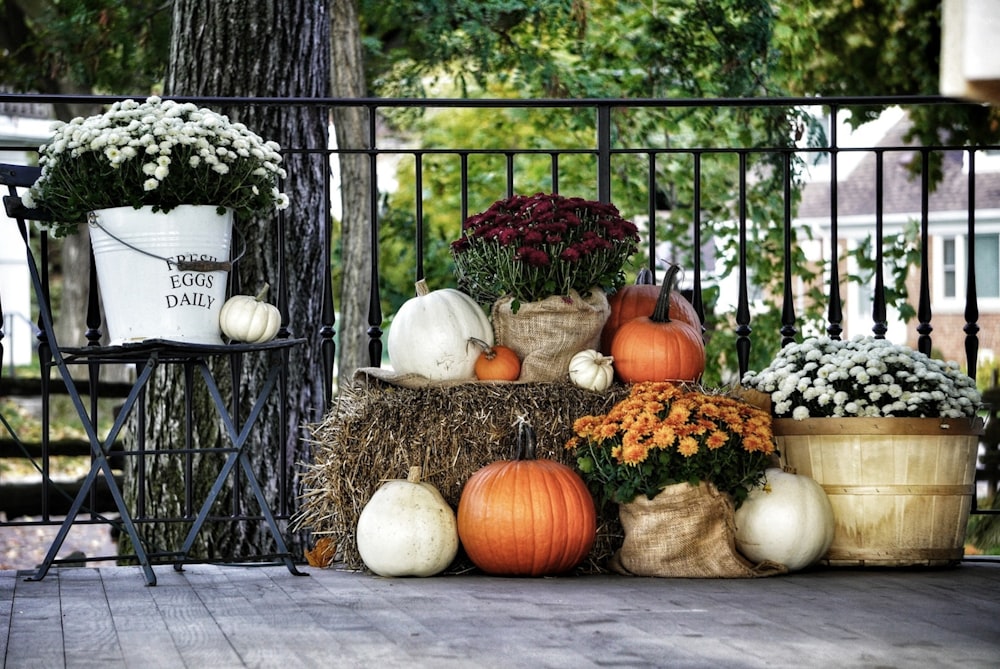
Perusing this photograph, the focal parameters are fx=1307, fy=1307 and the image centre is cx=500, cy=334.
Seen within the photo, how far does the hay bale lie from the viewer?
3.23 meters

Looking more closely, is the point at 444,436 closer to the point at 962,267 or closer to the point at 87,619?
the point at 87,619

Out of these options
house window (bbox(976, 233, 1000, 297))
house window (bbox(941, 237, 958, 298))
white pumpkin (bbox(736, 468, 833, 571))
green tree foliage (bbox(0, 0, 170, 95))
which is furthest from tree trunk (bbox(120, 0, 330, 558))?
house window (bbox(941, 237, 958, 298))

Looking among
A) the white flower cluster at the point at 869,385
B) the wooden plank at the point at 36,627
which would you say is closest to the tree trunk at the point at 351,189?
the white flower cluster at the point at 869,385

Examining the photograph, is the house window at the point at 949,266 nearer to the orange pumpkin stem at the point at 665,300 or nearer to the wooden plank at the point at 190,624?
the orange pumpkin stem at the point at 665,300

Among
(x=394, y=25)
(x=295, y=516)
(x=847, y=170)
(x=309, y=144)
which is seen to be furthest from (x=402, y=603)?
(x=847, y=170)

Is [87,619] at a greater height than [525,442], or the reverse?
[525,442]

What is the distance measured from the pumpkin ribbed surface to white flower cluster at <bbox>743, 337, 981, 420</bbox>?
25.1 inches

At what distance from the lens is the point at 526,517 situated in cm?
303

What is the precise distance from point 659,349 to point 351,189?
19.2 feet

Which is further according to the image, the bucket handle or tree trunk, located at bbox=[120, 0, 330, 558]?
tree trunk, located at bbox=[120, 0, 330, 558]

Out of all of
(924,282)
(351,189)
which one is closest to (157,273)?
(924,282)

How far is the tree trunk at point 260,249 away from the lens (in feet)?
13.3

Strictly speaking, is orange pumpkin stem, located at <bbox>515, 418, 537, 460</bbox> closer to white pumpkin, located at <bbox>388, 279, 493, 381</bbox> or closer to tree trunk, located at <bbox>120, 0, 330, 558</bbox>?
white pumpkin, located at <bbox>388, 279, 493, 381</bbox>

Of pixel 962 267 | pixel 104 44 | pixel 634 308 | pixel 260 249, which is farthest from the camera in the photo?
pixel 962 267
